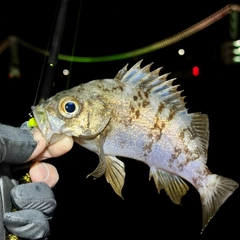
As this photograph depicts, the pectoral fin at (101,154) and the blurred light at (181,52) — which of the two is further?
the blurred light at (181,52)

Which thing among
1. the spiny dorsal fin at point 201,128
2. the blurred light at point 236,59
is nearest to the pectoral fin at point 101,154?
the spiny dorsal fin at point 201,128

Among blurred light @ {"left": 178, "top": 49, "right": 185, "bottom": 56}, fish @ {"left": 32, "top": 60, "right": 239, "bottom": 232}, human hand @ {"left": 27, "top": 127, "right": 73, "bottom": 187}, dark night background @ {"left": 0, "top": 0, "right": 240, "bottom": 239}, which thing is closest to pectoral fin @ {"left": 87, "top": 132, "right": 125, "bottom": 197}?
fish @ {"left": 32, "top": 60, "right": 239, "bottom": 232}

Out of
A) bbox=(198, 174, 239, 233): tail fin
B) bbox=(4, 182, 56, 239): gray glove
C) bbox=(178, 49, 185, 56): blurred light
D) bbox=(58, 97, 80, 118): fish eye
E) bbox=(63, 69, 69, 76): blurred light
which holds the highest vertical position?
bbox=(178, 49, 185, 56): blurred light

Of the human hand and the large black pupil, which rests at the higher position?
the large black pupil

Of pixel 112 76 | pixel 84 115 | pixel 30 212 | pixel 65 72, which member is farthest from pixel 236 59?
pixel 30 212

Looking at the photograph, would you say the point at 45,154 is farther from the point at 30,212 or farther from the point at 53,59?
the point at 53,59

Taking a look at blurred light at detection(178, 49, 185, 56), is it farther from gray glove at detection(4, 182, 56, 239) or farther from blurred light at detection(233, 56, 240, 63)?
gray glove at detection(4, 182, 56, 239)

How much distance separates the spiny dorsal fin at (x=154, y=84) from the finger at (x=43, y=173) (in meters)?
0.43

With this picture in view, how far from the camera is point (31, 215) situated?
1.15 m

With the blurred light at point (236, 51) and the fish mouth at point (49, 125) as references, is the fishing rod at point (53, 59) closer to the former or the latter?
the fish mouth at point (49, 125)

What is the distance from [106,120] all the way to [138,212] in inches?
148

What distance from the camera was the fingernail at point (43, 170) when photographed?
127 cm

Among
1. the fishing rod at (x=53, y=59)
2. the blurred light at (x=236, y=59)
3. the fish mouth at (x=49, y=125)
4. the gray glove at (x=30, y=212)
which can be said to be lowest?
the gray glove at (x=30, y=212)

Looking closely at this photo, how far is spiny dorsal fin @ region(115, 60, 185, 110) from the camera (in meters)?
1.38
